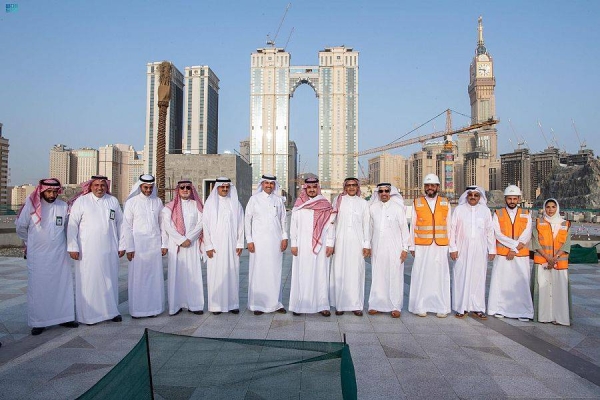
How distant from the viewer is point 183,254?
195 inches

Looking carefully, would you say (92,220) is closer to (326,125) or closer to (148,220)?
(148,220)

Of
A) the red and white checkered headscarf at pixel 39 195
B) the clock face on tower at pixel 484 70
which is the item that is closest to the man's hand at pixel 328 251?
the red and white checkered headscarf at pixel 39 195

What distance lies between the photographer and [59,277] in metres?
4.34

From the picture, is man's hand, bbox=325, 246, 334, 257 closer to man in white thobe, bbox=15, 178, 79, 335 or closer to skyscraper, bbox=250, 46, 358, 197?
man in white thobe, bbox=15, 178, 79, 335

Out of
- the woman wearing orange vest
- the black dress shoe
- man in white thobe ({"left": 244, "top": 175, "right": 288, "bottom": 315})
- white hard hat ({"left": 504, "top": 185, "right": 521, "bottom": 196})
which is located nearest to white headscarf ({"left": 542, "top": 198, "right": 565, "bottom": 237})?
the woman wearing orange vest

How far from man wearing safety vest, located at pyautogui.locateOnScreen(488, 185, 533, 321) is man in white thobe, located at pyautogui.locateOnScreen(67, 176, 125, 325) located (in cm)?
425

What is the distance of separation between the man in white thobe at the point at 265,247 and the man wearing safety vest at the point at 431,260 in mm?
1571

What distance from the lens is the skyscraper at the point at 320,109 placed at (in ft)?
283

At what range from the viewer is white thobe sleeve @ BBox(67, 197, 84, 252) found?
14.4ft

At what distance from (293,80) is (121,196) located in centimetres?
4522

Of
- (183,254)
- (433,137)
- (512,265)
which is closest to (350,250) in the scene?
(512,265)

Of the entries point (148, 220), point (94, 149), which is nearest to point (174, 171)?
point (148, 220)

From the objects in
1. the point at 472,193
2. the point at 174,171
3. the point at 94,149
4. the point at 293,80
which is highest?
the point at 293,80

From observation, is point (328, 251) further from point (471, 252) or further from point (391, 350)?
point (471, 252)
